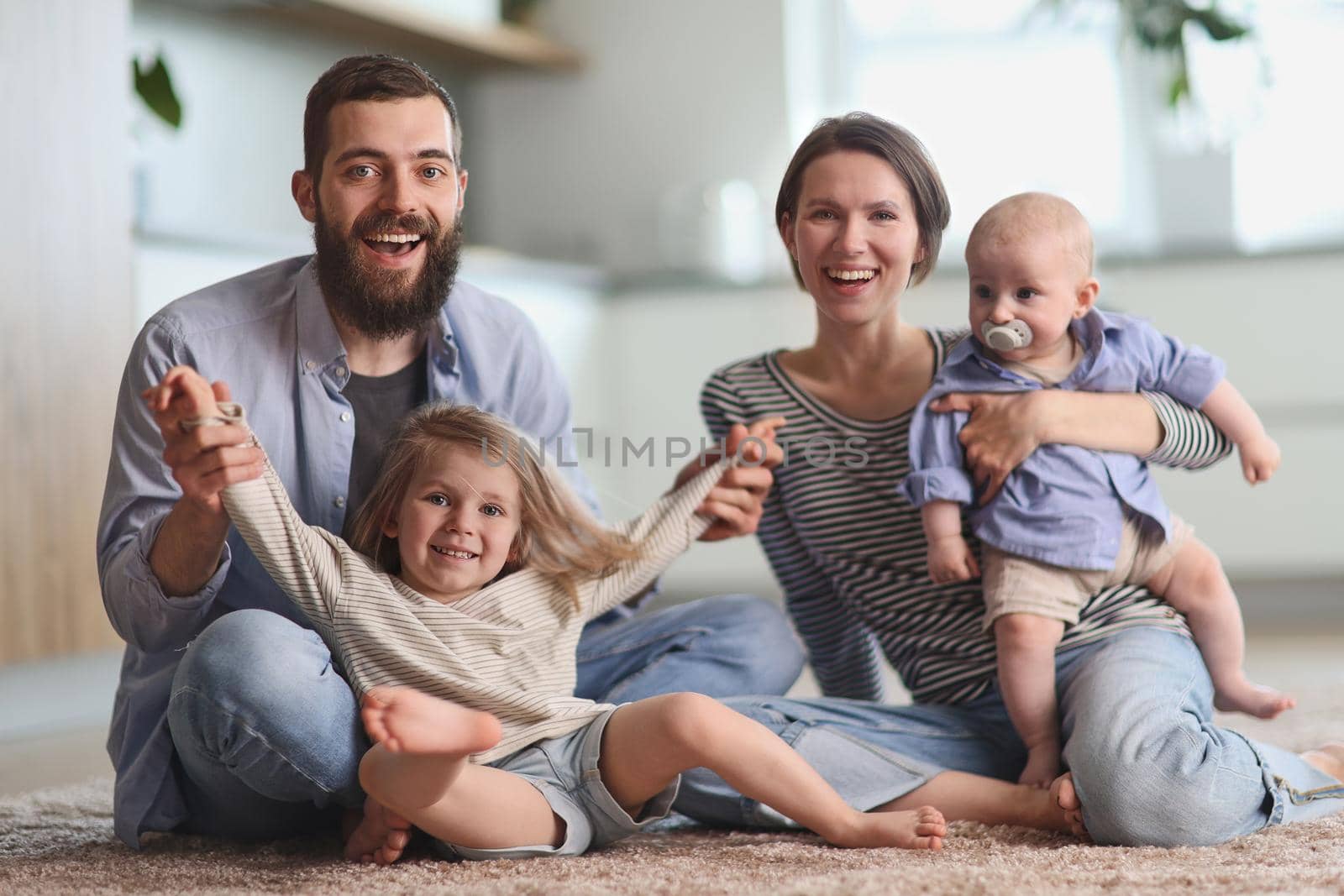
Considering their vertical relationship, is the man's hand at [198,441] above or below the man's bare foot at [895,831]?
above

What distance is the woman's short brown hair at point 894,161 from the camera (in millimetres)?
1438

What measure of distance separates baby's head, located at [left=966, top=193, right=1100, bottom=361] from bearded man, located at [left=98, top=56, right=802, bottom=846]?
0.98 ft

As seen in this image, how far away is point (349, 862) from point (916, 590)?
623mm

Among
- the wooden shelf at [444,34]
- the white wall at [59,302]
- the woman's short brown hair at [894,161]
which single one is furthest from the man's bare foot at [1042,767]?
the wooden shelf at [444,34]

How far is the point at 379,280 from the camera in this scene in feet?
4.63

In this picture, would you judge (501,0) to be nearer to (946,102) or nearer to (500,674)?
(946,102)

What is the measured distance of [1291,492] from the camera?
3012 mm

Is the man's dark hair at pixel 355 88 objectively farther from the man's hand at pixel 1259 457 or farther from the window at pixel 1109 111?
the window at pixel 1109 111

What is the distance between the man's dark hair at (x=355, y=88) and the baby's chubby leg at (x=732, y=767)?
631mm

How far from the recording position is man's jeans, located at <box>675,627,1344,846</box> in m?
1.22

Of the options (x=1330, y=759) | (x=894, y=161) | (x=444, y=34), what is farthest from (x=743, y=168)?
(x=1330, y=759)

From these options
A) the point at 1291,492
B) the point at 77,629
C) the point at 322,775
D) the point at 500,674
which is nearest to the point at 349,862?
the point at 322,775

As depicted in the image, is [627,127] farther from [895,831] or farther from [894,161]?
[895,831]

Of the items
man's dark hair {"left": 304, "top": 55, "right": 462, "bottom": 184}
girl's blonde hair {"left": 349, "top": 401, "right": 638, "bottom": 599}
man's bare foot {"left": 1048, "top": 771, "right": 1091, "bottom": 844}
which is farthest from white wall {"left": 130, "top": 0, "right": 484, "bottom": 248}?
man's bare foot {"left": 1048, "top": 771, "right": 1091, "bottom": 844}
